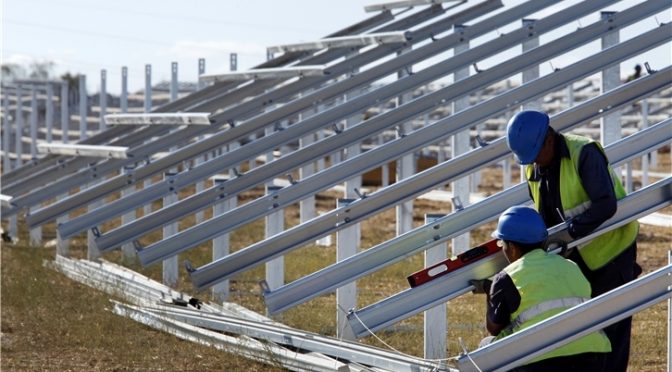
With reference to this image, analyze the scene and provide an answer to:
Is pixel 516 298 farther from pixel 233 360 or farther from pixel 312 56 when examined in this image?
pixel 312 56

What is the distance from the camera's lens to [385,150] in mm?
9617

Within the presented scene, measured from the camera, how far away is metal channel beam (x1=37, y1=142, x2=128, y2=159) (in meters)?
12.7

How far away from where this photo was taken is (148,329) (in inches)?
379

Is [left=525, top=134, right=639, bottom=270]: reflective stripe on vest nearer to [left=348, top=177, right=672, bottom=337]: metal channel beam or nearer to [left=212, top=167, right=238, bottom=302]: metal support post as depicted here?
[left=348, top=177, right=672, bottom=337]: metal channel beam

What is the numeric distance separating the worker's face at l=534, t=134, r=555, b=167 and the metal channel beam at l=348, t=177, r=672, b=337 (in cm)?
39

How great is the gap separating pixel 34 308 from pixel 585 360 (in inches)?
217

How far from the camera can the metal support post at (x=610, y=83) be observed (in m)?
10.1

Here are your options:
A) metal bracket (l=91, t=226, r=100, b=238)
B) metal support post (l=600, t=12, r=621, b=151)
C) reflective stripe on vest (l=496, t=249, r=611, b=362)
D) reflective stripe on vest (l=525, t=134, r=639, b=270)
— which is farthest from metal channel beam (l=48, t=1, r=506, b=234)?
reflective stripe on vest (l=496, t=249, r=611, b=362)

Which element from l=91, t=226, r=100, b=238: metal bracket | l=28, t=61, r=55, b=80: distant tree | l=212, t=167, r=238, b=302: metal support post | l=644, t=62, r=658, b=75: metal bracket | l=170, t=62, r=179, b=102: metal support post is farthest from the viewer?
l=28, t=61, r=55, b=80: distant tree

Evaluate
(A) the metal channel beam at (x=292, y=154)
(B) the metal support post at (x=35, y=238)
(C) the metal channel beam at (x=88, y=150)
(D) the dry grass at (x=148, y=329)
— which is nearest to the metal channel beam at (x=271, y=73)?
(C) the metal channel beam at (x=88, y=150)

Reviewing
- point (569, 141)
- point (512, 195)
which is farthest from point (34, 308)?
point (569, 141)

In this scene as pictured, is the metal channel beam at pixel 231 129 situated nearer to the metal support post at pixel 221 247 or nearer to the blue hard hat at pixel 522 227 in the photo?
the metal support post at pixel 221 247

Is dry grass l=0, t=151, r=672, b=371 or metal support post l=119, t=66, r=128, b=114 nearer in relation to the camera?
dry grass l=0, t=151, r=672, b=371

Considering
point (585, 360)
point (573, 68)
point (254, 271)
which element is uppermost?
point (573, 68)
